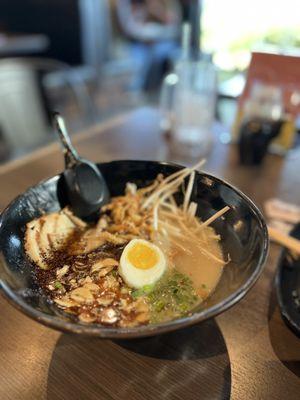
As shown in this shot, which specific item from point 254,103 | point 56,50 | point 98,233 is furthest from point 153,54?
point 98,233

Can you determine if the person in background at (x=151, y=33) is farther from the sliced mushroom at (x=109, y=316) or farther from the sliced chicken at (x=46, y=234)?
the sliced mushroom at (x=109, y=316)

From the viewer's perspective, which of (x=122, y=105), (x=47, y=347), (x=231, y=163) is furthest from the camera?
(x=122, y=105)

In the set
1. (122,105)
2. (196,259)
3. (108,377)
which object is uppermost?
(196,259)

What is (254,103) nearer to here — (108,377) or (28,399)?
(108,377)

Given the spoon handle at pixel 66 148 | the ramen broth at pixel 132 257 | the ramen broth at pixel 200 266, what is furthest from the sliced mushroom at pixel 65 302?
the spoon handle at pixel 66 148

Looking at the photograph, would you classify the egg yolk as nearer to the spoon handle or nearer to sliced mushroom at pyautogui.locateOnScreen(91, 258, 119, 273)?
sliced mushroom at pyautogui.locateOnScreen(91, 258, 119, 273)

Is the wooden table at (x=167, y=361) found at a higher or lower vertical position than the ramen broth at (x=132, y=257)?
lower

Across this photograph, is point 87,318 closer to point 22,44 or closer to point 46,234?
point 46,234
